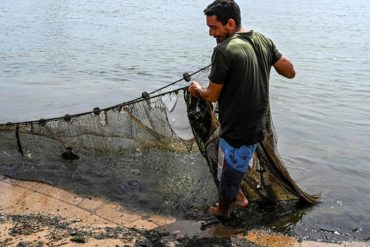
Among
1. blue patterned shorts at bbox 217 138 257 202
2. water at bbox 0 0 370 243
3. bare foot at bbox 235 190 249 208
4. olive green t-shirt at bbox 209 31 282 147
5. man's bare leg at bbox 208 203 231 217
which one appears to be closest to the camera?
olive green t-shirt at bbox 209 31 282 147

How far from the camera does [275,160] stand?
485 centimetres

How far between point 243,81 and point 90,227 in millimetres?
2343

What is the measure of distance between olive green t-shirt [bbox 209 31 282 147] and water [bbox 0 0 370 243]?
1699mm

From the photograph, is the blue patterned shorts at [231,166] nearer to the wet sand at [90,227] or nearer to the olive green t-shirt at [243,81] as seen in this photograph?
the olive green t-shirt at [243,81]

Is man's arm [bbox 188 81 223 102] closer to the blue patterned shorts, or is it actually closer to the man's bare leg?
the blue patterned shorts

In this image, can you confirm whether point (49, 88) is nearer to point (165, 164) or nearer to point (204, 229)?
point (165, 164)

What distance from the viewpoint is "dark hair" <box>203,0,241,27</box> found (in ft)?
12.1

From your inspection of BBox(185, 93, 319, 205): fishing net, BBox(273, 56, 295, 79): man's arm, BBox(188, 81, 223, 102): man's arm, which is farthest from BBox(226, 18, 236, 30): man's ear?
BBox(185, 93, 319, 205): fishing net

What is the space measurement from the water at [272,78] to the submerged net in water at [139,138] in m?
0.69

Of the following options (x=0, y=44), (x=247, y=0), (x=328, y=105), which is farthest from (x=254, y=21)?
(x=247, y=0)

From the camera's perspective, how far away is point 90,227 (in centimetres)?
462

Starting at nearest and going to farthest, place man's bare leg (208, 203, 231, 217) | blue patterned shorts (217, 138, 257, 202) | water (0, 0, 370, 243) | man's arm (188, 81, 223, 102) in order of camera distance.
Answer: man's arm (188, 81, 223, 102) → blue patterned shorts (217, 138, 257, 202) → man's bare leg (208, 203, 231, 217) → water (0, 0, 370, 243)

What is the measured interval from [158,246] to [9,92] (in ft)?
30.7

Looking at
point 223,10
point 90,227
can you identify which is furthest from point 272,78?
point 223,10
